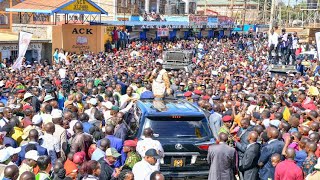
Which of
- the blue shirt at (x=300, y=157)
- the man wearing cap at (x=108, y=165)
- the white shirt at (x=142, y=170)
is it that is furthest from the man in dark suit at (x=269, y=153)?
the man wearing cap at (x=108, y=165)

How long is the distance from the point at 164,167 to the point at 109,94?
404cm

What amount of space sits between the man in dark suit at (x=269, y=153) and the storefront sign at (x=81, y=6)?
22.0 metres

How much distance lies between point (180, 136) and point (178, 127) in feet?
0.59

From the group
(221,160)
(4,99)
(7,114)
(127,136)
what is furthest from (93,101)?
(221,160)

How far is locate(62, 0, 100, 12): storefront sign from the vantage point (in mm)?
28323

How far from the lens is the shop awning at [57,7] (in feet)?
89.9

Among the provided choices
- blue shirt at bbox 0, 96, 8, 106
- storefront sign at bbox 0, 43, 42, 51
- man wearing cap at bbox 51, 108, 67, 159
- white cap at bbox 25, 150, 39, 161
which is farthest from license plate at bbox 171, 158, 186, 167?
storefront sign at bbox 0, 43, 42, 51

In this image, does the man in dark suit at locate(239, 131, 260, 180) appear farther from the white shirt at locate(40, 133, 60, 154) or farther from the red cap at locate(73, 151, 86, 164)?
the white shirt at locate(40, 133, 60, 154)

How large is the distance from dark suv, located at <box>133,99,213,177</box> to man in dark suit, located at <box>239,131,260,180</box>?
2.46ft

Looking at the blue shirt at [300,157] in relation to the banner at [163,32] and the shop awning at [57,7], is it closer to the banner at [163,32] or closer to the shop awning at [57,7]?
the shop awning at [57,7]

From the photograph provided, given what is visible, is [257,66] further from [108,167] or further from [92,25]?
[108,167]

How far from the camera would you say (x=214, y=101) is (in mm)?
A: 12320

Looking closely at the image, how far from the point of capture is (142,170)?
6.65 metres

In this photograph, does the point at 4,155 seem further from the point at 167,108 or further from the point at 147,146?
the point at 167,108
